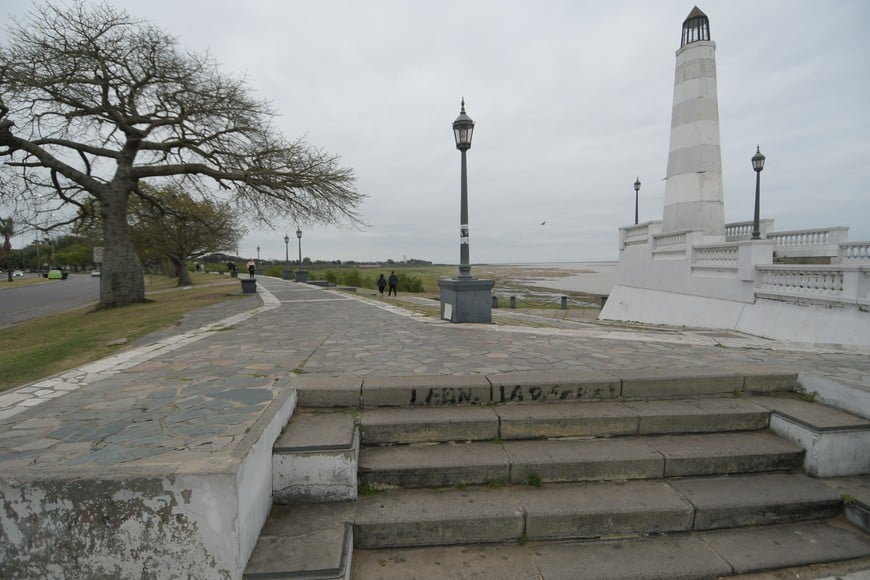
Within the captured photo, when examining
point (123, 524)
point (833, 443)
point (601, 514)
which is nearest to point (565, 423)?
point (601, 514)

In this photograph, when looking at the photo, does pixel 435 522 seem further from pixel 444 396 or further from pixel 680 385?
pixel 680 385

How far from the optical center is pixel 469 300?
8.05 m

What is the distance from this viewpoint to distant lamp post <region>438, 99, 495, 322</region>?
7.74 meters

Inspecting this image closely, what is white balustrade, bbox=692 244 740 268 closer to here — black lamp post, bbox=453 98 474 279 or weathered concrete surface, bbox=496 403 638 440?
black lamp post, bbox=453 98 474 279

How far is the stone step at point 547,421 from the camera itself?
315 centimetres

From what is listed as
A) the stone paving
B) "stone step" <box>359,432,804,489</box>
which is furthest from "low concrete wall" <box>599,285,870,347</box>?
"stone step" <box>359,432,804,489</box>

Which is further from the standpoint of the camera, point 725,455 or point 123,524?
point 725,455

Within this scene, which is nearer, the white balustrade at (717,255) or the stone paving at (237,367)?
the stone paving at (237,367)

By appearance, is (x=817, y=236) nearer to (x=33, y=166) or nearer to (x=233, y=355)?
(x=233, y=355)

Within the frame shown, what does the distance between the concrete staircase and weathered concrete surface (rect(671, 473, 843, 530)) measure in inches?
0.4

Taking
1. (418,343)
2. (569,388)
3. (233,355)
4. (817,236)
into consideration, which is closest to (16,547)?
(233,355)

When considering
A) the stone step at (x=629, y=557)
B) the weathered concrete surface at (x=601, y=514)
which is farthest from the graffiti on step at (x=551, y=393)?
the stone step at (x=629, y=557)

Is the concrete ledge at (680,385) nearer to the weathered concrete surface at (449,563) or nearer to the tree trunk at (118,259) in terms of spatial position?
the weathered concrete surface at (449,563)

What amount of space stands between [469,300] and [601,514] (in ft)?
18.5
